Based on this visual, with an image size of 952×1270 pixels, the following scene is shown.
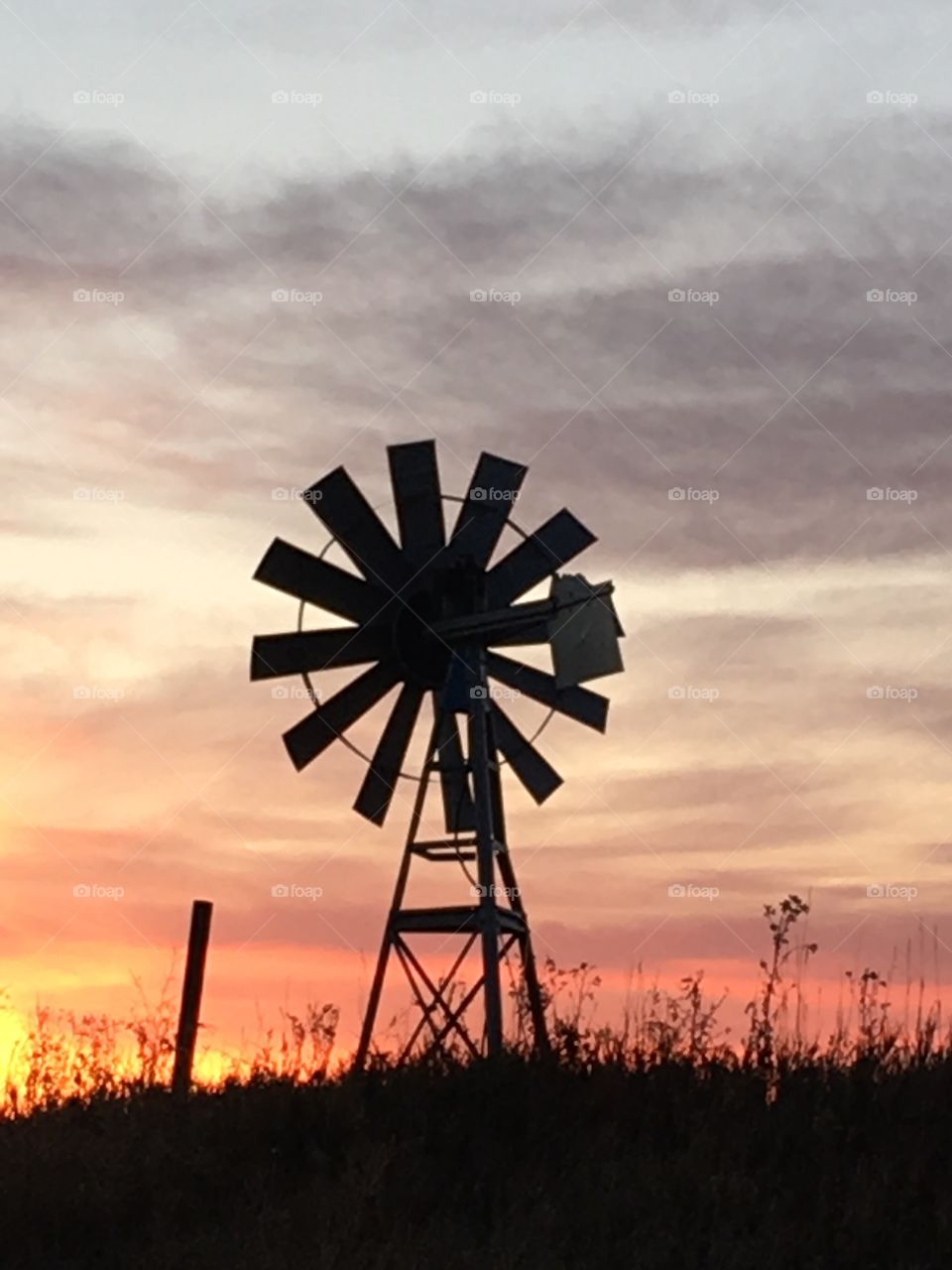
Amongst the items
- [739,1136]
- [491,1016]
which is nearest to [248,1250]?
[739,1136]

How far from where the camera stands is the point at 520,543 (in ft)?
70.9

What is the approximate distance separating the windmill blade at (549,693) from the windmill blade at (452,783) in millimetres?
836

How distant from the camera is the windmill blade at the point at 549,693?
21156 millimetres

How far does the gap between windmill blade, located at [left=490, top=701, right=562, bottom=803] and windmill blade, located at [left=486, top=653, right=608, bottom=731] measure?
0.40 metres

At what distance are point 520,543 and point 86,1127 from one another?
1078cm

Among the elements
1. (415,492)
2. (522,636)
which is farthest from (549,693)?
(415,492)

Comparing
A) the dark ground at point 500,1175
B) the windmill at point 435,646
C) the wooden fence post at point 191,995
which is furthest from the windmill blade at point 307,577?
the dark ground at point 500,1175

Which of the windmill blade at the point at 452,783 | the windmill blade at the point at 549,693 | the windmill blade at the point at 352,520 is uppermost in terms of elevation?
the windmill blade at the point at 352,520

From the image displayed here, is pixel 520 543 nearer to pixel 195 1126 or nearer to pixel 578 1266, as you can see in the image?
pixel 195 1126

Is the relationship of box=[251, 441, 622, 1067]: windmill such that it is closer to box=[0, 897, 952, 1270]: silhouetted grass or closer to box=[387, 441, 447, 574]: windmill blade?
box=[387, 441, 447, 574]: windmill blade

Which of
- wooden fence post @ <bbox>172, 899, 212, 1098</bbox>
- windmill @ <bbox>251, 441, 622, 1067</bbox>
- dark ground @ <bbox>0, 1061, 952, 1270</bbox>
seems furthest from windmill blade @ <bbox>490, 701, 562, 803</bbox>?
dark ground @ <bbox>0, 1061, 952, 1270</bbox>

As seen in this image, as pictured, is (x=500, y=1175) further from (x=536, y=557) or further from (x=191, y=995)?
(x=536, y=557)

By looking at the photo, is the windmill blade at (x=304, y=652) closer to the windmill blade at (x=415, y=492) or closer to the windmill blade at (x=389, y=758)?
the windmill blade at (x=389, y=758)

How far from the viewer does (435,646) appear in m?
20.9
